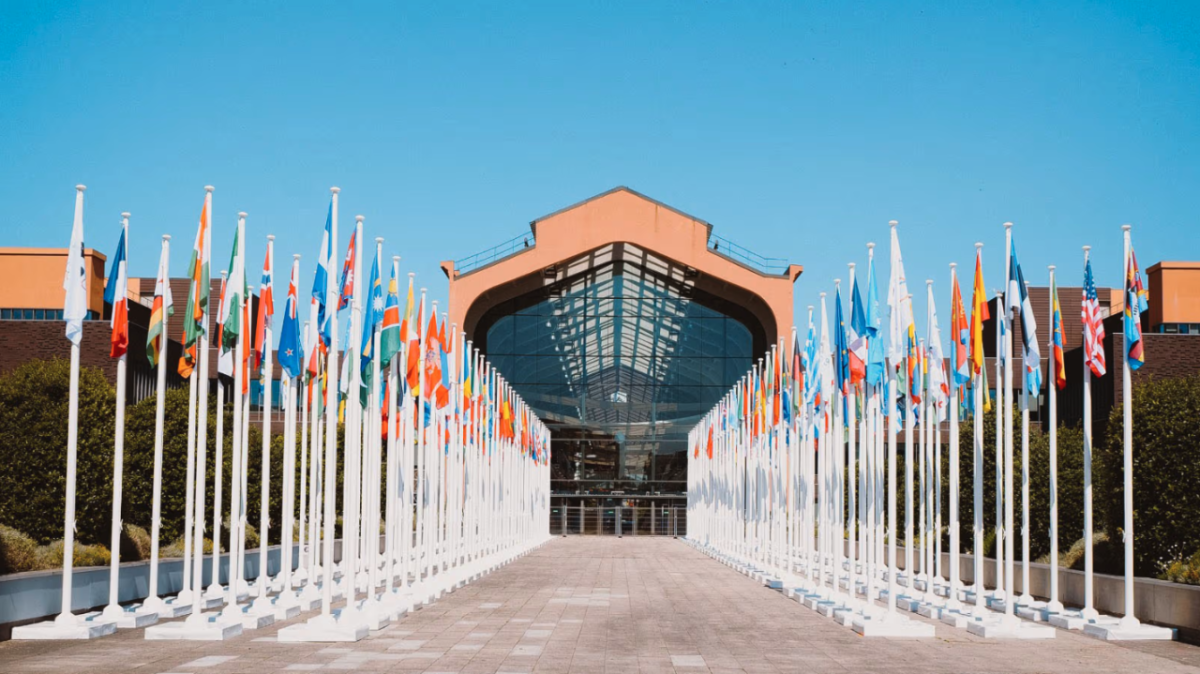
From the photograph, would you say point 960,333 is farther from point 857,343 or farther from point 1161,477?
point 1161,477

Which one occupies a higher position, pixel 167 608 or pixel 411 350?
pixel 411 350

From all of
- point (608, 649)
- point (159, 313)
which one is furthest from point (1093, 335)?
→ point (159, 313)

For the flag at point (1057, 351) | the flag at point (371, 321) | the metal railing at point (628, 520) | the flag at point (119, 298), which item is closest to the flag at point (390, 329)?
the flag at point (371, 321)

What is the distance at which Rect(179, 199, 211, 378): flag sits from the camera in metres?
24.7

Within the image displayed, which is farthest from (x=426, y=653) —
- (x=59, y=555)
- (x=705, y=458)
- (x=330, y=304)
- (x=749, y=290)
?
(x=749, y=290)

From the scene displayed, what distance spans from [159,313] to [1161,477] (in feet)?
65.5

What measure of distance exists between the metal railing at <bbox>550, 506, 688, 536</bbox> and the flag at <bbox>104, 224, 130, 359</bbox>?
2608 inches

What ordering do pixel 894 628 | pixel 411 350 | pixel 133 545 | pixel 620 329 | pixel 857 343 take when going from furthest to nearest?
pixel 620 329, pixel 133 545, pixel 411 350, pixel 857 343, pixel 894 628

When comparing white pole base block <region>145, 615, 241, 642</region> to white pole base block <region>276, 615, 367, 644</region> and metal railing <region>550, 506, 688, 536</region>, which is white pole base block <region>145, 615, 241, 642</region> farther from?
metal railing <region>550, 506, 688, 536</region>

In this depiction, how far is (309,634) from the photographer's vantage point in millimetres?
22250

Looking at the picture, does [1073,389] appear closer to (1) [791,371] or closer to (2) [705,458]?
A: (2) [705,458]

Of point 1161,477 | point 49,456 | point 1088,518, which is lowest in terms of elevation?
point 1088,518

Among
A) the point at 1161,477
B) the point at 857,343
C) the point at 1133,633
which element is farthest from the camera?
the point at 1161,477

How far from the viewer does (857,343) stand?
2838cm
